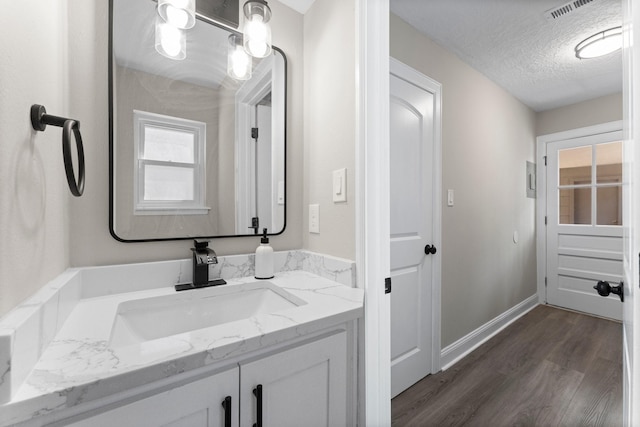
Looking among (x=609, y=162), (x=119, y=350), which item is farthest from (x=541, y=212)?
(x=119, y=350)

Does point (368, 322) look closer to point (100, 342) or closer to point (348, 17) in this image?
point (100, 342)

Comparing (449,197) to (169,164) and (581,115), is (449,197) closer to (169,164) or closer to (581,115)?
(169,164)

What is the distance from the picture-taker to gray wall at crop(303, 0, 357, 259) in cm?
107

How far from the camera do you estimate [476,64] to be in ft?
7.36

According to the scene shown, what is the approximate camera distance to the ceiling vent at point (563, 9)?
5.29 feet

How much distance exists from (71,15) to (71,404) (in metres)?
1.15

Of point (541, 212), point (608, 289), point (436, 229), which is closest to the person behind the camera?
point (608, 289)

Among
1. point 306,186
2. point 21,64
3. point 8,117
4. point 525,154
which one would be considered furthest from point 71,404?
point 525,154

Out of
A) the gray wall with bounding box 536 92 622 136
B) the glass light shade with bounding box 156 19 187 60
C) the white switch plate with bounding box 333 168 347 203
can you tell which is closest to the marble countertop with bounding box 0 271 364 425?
the white switch plate with bounding box 333 168 347 203

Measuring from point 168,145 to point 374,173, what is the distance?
0.80 meters

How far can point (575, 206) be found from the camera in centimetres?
307

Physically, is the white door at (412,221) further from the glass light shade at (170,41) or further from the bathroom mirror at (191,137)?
the glass light shade at (170,41)

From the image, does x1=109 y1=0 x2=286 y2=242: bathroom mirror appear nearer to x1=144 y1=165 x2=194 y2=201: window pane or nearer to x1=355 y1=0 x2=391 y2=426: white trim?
x1=144 y1=165 x2=194 y2=201: window pane

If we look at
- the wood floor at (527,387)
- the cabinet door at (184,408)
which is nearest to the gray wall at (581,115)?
the wood floor at (527,387)
